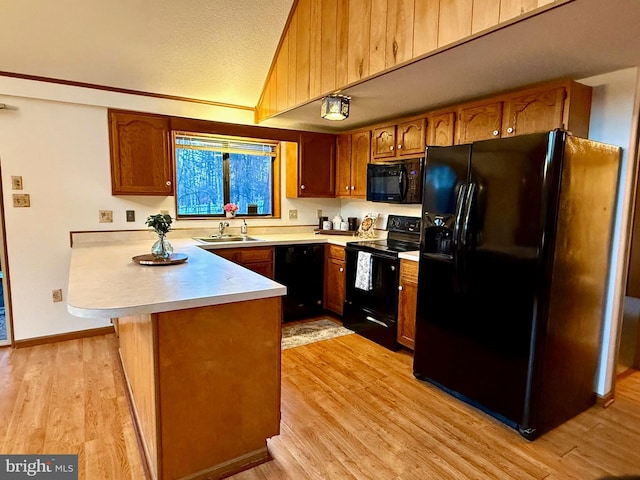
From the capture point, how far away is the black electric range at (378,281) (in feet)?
10.8

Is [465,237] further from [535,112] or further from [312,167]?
[312,167]

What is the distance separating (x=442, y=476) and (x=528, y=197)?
149 cm

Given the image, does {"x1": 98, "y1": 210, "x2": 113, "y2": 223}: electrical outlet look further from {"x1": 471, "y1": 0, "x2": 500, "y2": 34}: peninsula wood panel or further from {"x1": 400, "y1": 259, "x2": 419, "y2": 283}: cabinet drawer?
{"x1": 471, "y1": 0, "x2": 500, "y2": 34}: peninsula wood panel

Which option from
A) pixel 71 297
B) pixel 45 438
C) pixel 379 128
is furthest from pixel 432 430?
pixel 379 128

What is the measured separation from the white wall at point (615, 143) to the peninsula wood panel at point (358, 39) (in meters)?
→ 1.42

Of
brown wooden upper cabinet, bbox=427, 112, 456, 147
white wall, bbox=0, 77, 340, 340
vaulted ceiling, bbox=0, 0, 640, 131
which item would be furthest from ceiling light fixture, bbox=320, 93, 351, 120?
white wall, bbox=0, 77, 340, 340

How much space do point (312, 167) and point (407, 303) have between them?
6.47 feet

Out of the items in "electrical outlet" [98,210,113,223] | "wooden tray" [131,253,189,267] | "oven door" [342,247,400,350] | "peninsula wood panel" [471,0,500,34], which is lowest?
"oven door" [342,247,400,350]

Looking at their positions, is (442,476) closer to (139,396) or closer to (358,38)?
(139,396)

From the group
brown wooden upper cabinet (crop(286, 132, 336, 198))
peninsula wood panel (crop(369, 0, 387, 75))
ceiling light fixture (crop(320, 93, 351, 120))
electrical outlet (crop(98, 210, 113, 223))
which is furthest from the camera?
brown wooden upper cabinet (crop(286, 132, 336, 198))

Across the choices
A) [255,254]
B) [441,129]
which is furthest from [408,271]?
[255,254]

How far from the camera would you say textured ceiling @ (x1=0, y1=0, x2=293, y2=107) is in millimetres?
2760

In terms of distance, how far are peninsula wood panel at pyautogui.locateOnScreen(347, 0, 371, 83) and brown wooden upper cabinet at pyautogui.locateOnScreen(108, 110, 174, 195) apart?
6.27ft

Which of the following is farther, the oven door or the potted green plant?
the oven door
